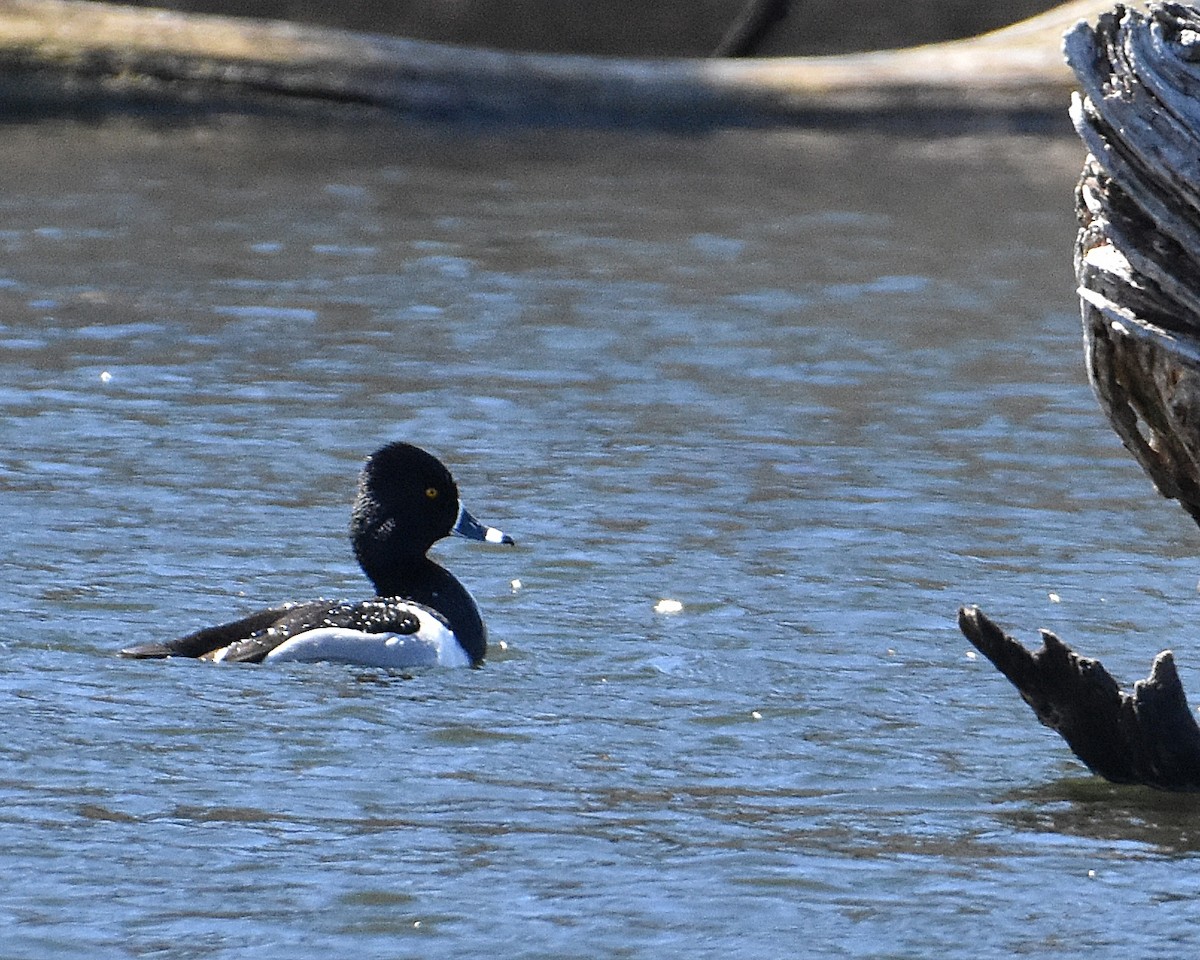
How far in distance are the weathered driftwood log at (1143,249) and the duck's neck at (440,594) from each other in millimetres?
2318

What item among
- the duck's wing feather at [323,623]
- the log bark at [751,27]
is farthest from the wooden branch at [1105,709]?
the log bark at [751,27]

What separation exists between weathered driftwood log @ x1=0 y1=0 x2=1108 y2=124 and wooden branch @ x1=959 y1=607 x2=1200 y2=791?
15.0 meters

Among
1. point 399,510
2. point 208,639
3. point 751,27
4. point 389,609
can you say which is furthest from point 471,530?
point 751,27

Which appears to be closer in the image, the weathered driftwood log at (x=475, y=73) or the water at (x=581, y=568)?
the water at (x=581, y=568)

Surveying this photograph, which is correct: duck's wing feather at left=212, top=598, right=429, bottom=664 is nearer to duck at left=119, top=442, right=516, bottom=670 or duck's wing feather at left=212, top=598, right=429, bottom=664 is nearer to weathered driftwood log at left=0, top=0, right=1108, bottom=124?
duck at left=119, top=442, right=516, bottom=670

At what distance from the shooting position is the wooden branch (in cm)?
659

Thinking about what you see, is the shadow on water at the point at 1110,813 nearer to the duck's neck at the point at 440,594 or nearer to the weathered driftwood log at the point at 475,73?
the duck's neck at the point at 440,594

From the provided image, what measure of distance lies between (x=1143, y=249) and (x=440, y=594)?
3.23 m

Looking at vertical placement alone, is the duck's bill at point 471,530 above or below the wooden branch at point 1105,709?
below

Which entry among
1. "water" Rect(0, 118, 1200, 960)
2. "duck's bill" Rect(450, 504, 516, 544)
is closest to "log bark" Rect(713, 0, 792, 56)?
"water" Rect(0, 118, 1200, 960)

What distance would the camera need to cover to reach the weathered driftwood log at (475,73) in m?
21.1

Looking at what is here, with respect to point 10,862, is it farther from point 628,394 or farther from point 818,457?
point 628,394

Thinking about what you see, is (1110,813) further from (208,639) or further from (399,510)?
(399,510)

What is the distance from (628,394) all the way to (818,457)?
59.2 inches
